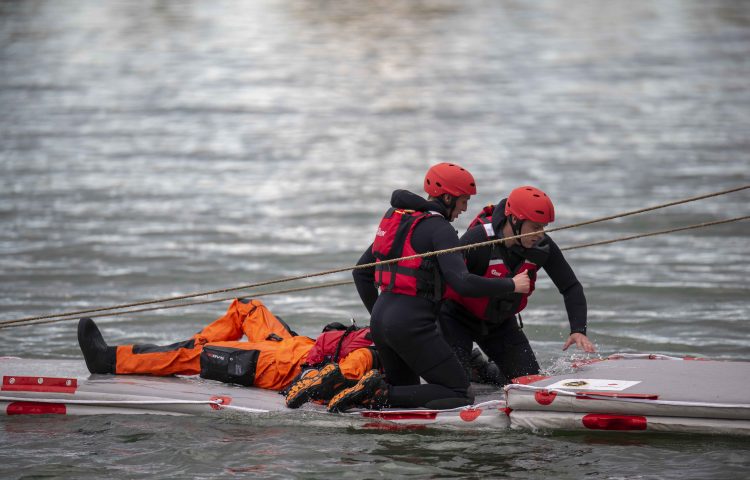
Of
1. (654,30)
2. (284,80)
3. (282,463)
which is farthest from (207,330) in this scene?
(654,30)

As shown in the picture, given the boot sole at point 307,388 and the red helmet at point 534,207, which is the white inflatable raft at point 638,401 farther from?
the boot sole at point 307,388

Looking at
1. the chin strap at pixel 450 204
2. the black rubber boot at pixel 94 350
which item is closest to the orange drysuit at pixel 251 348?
the black rubber boot at pixel 94 350

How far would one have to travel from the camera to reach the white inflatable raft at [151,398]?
8.12 meters

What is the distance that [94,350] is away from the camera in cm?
876

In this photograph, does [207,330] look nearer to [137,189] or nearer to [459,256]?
[459,256]

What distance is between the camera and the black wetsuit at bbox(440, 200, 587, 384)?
8.45m

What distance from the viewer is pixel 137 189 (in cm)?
1898

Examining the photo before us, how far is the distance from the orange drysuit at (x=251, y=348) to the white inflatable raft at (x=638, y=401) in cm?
130

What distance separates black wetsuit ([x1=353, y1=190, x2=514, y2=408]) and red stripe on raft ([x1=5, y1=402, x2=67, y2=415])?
239cm

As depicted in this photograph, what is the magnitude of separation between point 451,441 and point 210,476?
1.64 meters

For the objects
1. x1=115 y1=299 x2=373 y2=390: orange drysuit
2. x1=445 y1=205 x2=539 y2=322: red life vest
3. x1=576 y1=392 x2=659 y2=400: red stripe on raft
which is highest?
x1=445 y1=205 x2=539 y2=322: red life vest

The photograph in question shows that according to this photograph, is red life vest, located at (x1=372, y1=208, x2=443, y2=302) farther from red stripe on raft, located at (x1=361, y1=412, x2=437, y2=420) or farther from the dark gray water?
the dark gray water

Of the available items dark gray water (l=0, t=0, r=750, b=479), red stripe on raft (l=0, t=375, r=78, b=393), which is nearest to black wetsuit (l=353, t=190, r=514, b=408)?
dark gray water (l=0, t=0, r=750, b=479)

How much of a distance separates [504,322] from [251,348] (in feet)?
6.15
